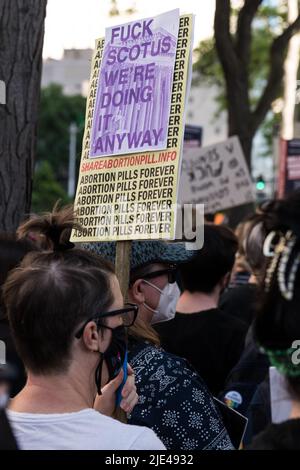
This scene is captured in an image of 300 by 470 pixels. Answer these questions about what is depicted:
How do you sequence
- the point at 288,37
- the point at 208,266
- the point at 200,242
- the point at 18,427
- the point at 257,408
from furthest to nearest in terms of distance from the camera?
the point at 288,37 → the point at 208,266 → the point at 200,242 → the point at 257,408 → the point at 18,427

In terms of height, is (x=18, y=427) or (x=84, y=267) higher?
(x=84, y=267)

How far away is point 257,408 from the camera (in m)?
3.65

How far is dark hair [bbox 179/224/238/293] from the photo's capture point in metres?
5.21

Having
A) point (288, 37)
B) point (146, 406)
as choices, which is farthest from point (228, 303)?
point (288, 37)

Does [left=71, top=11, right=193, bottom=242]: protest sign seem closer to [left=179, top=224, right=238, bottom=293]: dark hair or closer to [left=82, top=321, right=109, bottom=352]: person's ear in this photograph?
[left=82, top=321, right=109, bottom=352]: person's ear

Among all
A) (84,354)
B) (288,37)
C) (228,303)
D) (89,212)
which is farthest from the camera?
(288,37)

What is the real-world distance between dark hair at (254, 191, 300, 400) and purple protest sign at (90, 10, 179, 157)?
4.90 feet

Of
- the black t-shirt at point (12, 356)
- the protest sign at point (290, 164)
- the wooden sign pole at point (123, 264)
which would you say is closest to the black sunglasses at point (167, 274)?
the wooden sign pole at point (123, 264)

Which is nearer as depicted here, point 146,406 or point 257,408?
point 146,406

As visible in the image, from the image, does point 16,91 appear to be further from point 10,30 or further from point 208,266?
point 208,266

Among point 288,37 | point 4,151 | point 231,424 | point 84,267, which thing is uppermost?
point 288,37

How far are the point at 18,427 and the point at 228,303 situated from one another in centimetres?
375

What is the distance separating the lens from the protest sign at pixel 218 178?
10.7 meters

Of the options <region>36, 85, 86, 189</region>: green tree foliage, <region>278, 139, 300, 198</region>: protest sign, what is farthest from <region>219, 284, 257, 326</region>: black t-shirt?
<region>36, 85, 86, 189</region>: green tree foliage
